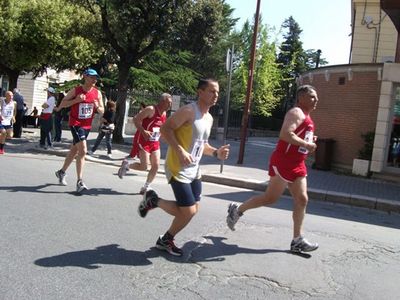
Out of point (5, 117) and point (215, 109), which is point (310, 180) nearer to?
point (5, 117)

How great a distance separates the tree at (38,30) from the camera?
17984 millimetres

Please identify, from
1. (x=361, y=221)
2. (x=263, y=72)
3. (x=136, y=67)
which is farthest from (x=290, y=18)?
(x=361, y=221)

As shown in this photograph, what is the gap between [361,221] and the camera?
8.39 meters

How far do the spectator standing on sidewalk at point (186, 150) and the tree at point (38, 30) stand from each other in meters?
13.6

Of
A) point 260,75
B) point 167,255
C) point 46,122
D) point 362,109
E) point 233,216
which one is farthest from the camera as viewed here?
point 260,75

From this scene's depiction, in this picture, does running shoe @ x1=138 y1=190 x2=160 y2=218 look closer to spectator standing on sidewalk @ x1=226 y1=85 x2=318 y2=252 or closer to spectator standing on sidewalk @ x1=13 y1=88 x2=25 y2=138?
spectator standing on sidewalk @ x1=226 y1=85 x2=318 y2=252

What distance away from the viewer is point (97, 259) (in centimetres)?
479

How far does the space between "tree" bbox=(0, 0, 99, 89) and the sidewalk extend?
4087 millimetres

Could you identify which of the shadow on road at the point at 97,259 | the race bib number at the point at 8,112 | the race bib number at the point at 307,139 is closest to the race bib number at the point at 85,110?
the shadow on road at the point at 97,259

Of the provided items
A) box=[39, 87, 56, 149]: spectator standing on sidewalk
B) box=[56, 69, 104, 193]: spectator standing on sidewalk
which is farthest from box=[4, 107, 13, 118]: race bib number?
box=[56, 69, 104, 193]: spectator standing on sidewalk

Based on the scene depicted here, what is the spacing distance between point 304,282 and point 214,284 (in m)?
0.86

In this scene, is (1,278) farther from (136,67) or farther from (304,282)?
(136,67)

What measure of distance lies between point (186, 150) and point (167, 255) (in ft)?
3.48

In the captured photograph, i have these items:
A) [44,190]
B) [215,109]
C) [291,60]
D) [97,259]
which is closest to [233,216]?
[97,259]
